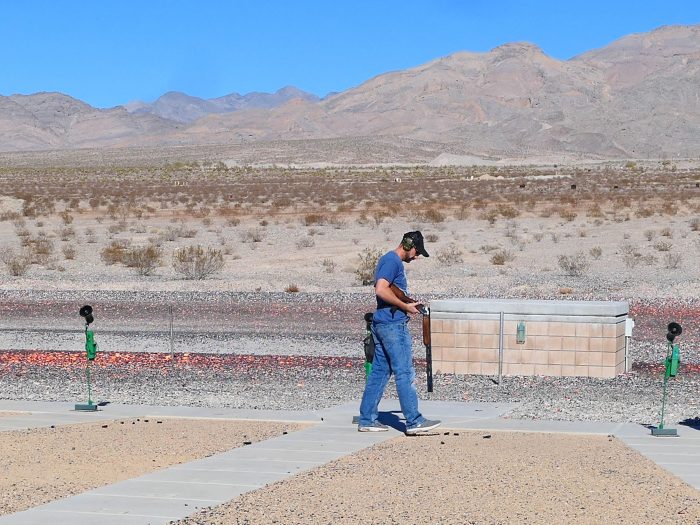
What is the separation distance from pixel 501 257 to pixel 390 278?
2300cm

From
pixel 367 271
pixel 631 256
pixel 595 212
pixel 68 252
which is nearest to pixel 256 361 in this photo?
pixel 367 271

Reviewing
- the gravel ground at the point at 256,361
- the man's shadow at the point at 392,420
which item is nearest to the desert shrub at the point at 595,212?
the gravel ground at the point at 256,361

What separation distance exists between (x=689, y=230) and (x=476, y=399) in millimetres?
31503

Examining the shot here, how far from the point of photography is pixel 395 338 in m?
9.95

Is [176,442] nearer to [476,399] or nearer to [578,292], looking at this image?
[476,399]

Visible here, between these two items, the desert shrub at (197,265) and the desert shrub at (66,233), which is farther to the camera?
the desert shrub at (66,233)

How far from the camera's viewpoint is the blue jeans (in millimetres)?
9953

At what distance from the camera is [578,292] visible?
2506cm

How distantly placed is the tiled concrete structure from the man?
12.6ft

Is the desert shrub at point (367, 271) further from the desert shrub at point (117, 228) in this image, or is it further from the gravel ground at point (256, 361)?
the desert shrub at point (117, 228)

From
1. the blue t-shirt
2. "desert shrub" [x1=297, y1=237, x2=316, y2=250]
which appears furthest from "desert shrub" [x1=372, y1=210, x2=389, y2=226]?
the blue t-shirt

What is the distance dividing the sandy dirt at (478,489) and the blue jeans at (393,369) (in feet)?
1.20

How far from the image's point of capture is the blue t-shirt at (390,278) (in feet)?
32.3

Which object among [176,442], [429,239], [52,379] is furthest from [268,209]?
[176,442]
